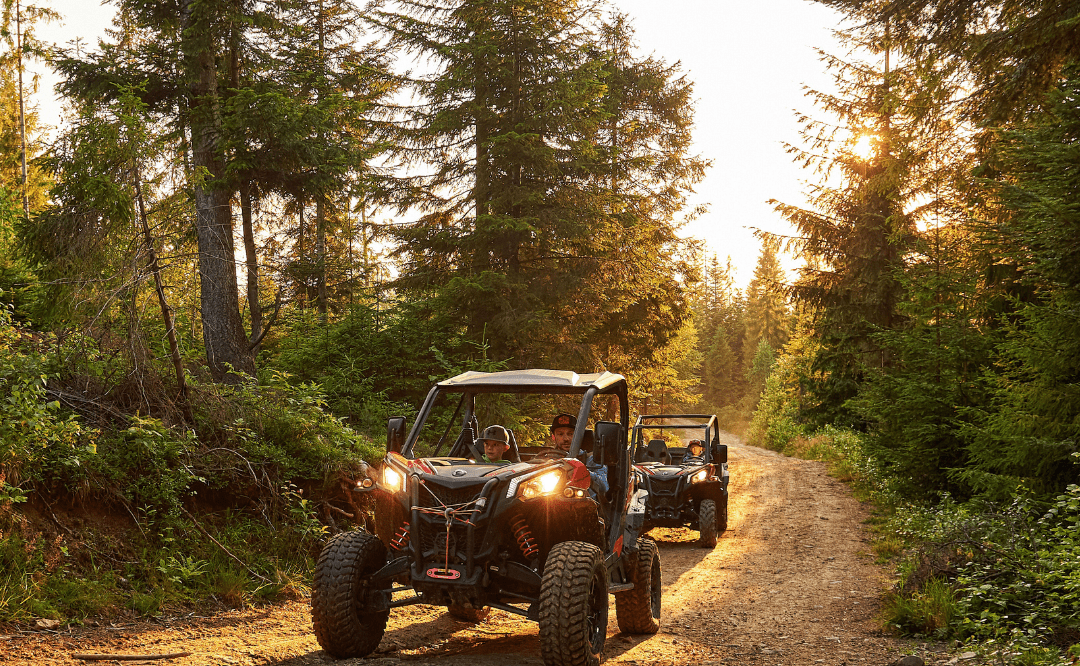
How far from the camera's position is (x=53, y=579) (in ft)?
20.1

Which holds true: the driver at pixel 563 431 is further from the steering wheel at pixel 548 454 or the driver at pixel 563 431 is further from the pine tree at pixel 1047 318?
the pine tree at pixel 1047 318

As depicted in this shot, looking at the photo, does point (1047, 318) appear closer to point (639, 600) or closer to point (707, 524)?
point (639, 600)

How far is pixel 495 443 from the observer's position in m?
6.60

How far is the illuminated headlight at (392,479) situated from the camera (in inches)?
222

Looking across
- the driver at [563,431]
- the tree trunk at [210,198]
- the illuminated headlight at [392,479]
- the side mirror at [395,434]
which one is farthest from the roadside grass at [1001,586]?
the tree trunk at [210,198]

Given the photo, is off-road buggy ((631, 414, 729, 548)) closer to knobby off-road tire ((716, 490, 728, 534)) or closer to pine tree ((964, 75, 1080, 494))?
knobby off-road tire ((716, 490, 728, 534))

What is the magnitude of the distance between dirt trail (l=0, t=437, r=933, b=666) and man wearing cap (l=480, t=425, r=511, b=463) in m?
1.61

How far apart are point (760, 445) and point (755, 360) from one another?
122ft

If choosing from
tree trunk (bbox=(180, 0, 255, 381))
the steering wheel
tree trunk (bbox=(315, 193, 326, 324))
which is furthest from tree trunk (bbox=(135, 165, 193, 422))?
tree trunk (bbox=(315, 193, 326, 324))

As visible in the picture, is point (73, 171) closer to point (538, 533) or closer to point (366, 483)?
point (366, 483)

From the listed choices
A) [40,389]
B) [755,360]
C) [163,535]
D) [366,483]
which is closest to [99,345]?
[40,389]

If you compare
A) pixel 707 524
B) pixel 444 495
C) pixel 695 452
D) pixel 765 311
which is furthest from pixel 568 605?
pixel 765 311

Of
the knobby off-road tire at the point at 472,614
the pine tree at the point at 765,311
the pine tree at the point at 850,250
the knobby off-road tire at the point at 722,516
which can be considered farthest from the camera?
the pine tree at the point at 765,311

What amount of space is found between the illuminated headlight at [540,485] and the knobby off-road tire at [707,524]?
775cm
